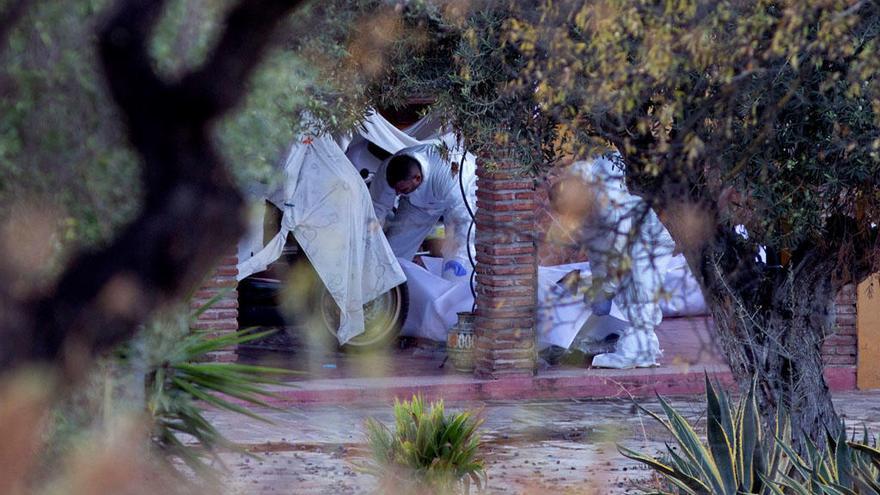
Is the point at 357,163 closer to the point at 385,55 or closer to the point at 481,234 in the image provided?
the point at 481,234

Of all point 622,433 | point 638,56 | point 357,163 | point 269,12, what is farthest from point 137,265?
point 357,163

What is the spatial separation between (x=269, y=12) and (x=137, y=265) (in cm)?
54

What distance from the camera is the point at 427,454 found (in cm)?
798

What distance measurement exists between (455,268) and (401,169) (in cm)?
117

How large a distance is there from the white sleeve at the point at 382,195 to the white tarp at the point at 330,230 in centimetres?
150

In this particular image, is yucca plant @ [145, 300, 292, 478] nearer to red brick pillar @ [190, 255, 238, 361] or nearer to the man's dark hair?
red brick pillar @ [190, 255, 238, 361]

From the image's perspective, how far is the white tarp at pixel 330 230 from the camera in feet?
45.1

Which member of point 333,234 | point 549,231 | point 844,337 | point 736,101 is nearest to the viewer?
point 736,101

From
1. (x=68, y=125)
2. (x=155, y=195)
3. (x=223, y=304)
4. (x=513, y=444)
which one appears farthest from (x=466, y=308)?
(x=155, y=195)

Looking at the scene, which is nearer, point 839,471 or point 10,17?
point 10,17

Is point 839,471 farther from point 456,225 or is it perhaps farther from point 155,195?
point 456,225

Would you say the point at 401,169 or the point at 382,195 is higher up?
the point at 401,169

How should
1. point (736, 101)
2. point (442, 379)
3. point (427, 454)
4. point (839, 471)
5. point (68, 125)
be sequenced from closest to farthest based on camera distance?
1. point (68, 125)
2. point (839, 471)
3. point (736, 101)
4. point (427, 454)
5. point (442, 379)

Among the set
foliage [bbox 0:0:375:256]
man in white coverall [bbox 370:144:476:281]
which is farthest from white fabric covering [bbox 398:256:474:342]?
foliage [bbox 0:0:375:256]
